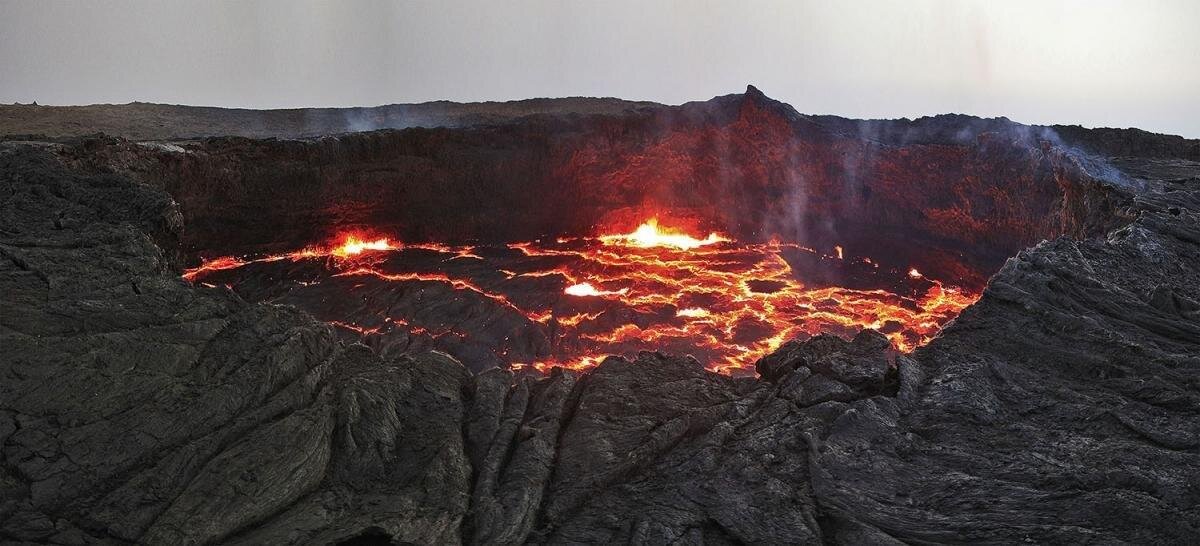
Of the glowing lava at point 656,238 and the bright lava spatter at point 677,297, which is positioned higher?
the glowing lava at point 656,238

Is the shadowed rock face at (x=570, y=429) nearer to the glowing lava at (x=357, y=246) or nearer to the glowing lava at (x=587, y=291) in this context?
the glowing lava at (x=587, y=291)

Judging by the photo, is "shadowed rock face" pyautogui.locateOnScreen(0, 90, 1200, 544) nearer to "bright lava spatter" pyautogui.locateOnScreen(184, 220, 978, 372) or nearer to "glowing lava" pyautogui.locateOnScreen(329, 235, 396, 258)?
"bright lava spatter" pyautogui.locateOnScreen(184, 220, 978, 372)

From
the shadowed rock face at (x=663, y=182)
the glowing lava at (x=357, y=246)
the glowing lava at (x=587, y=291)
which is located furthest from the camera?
the glowing lava at (x=357, y=246)

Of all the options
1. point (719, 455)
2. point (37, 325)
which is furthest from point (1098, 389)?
point (37, 325)

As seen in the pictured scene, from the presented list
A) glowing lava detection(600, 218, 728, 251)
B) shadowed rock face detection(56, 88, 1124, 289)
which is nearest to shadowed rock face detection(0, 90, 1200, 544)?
shadowed rock face detection(56, 88, 1124, 289)

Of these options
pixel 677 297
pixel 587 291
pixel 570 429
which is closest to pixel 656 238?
pixel 677 297

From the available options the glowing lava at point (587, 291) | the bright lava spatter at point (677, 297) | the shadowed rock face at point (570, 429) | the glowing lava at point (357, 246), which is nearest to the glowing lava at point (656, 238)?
the bright lava spatter at point (677, 297)

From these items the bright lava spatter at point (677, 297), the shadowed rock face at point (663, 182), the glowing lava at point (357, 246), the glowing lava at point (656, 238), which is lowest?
the bright lava spatter at point (677, 297)
